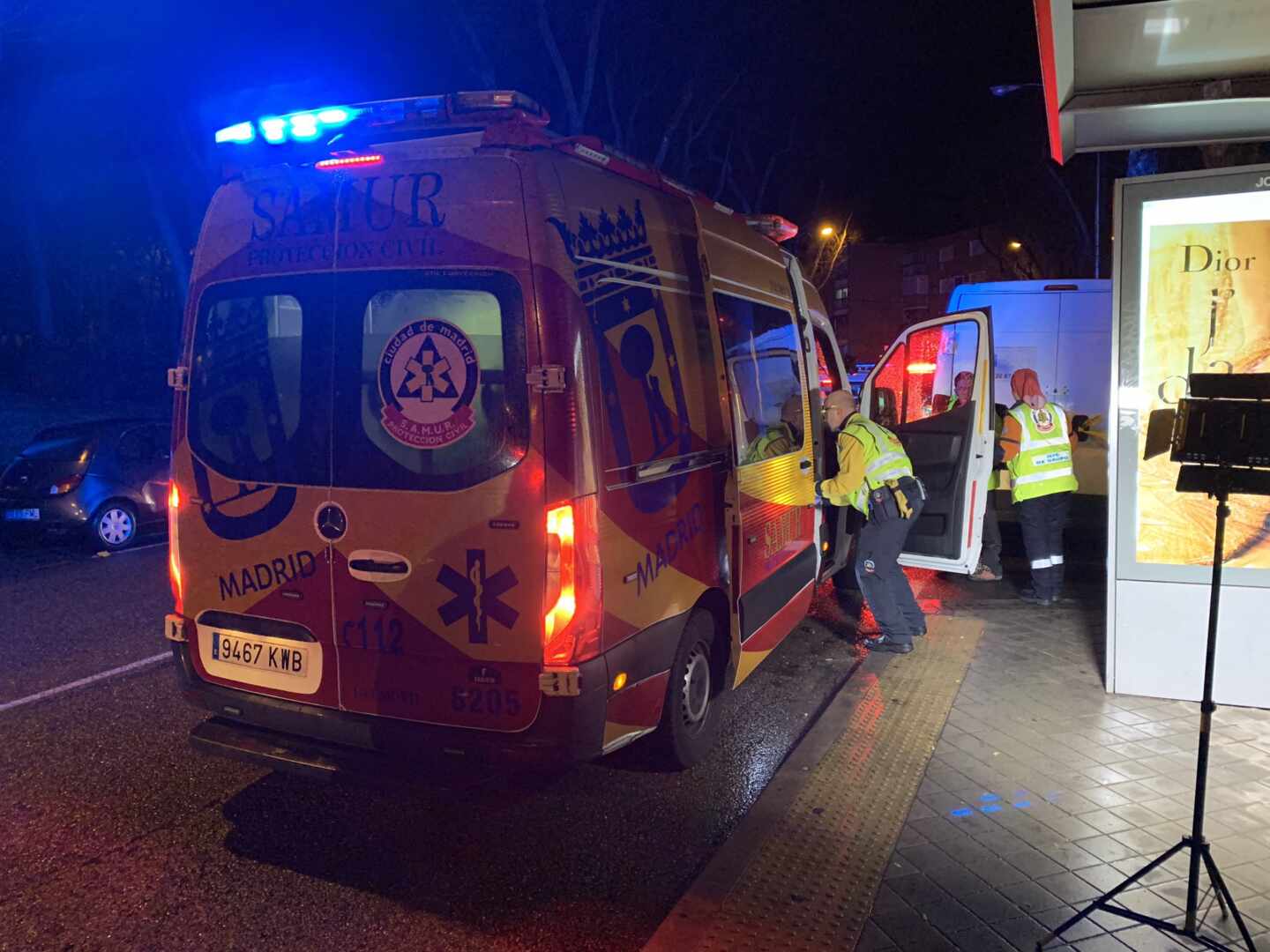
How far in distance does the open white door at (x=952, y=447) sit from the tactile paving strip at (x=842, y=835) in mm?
1543

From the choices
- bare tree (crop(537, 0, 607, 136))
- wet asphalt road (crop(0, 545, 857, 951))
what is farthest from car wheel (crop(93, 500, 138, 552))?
bare tree (crop(537, 0, 607, 136))

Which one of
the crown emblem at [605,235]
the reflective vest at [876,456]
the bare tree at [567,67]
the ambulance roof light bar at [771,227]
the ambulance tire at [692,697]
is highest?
the bare tree at [567,67]

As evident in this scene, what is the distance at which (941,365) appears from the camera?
28.8ft

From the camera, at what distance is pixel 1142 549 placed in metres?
4.93

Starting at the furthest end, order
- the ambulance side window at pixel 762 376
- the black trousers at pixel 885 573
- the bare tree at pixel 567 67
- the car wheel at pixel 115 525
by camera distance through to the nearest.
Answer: the bare tree at pixel 567 67
the car wheel at pixel 115 525
the black trousers at pixel 885 573
the ambulance side window at pixel 762 376

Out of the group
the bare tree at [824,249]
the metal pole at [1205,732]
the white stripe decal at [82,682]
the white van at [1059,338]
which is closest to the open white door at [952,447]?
the white van at [1059,338]

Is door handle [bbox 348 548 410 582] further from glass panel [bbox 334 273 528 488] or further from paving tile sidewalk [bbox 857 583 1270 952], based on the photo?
paving tile sidewalk [bbox 857 583 1270 952]

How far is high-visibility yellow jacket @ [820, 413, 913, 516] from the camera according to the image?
564 centimetres

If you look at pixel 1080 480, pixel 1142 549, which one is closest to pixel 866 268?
pixel 1080 480

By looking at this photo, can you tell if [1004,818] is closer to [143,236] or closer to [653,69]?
[653,69]

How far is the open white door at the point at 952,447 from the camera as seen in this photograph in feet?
21.5

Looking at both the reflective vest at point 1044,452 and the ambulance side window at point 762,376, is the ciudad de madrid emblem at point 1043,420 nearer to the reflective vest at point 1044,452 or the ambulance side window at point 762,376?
the reflective vest at point 1044,452

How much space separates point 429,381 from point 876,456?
3.22 meters

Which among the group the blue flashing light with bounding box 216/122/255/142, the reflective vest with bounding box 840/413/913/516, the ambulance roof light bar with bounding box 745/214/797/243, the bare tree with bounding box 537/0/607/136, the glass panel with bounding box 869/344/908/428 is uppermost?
the bare tree with bounding box 537/0/607/136
